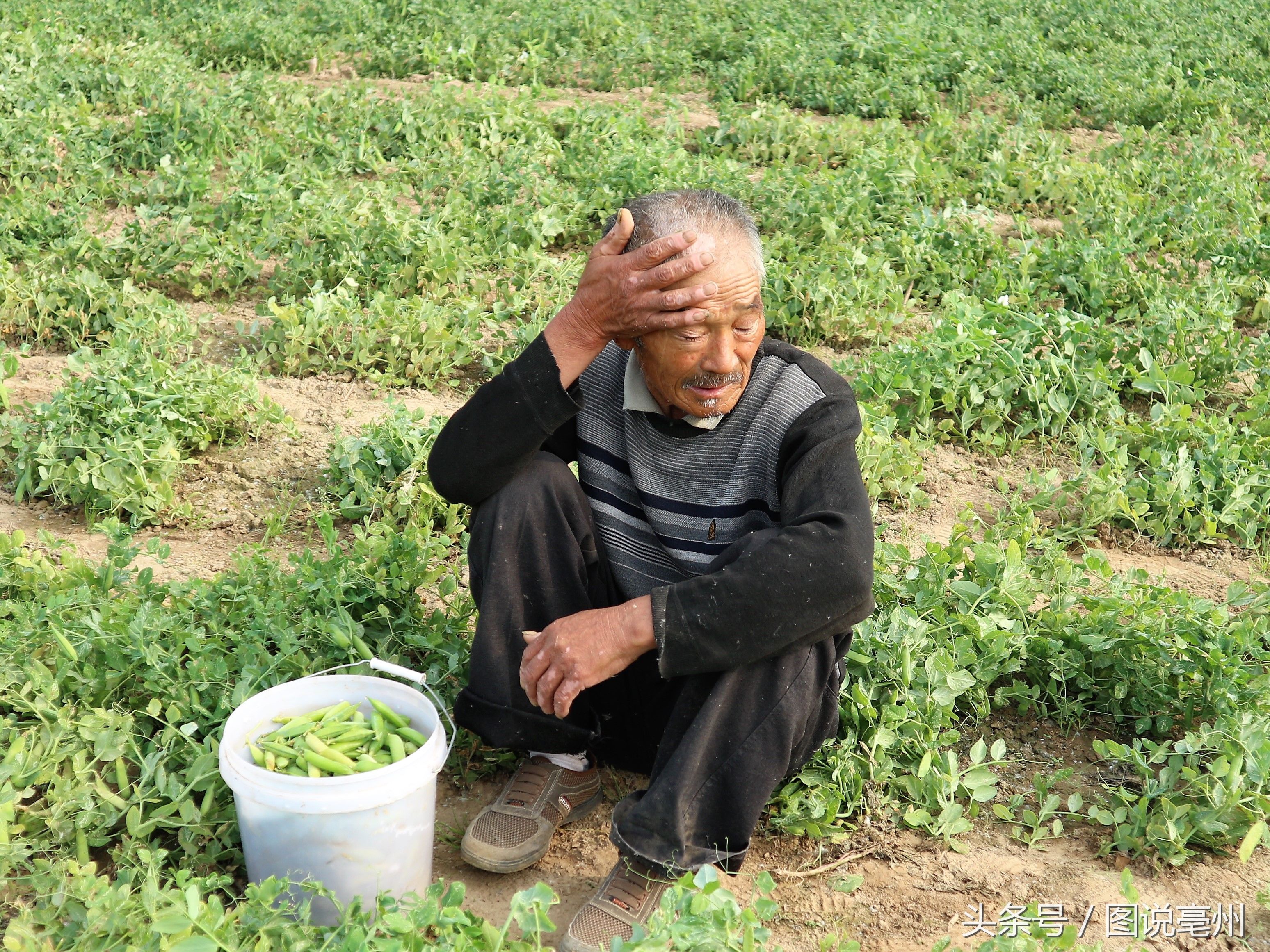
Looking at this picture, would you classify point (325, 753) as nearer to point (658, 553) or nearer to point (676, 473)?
point (658, 553)

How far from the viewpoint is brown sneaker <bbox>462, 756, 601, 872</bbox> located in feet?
8.96

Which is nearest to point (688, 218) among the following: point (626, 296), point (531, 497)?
point (626, 296)

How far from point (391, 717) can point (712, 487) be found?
88 centimetres

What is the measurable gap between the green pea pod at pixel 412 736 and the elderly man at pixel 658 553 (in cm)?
20

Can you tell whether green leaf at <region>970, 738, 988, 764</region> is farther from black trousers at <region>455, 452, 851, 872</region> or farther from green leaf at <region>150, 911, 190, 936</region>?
green leaf at <region>150, 911, 190, 936</region>

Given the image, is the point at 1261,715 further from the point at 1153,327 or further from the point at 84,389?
the point at 84,389

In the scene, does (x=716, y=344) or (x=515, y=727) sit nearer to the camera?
(x=716, y=344)

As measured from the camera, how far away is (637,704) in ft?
9.41

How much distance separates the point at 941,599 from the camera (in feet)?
11.2

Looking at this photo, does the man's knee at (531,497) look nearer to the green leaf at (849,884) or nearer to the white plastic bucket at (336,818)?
the white plastic bucket at (336,818)

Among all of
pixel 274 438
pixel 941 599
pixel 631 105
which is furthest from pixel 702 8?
pixel 941 599

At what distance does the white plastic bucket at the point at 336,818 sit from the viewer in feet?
7.73

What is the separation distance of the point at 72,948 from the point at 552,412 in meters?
1.39

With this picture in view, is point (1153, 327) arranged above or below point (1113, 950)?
above
